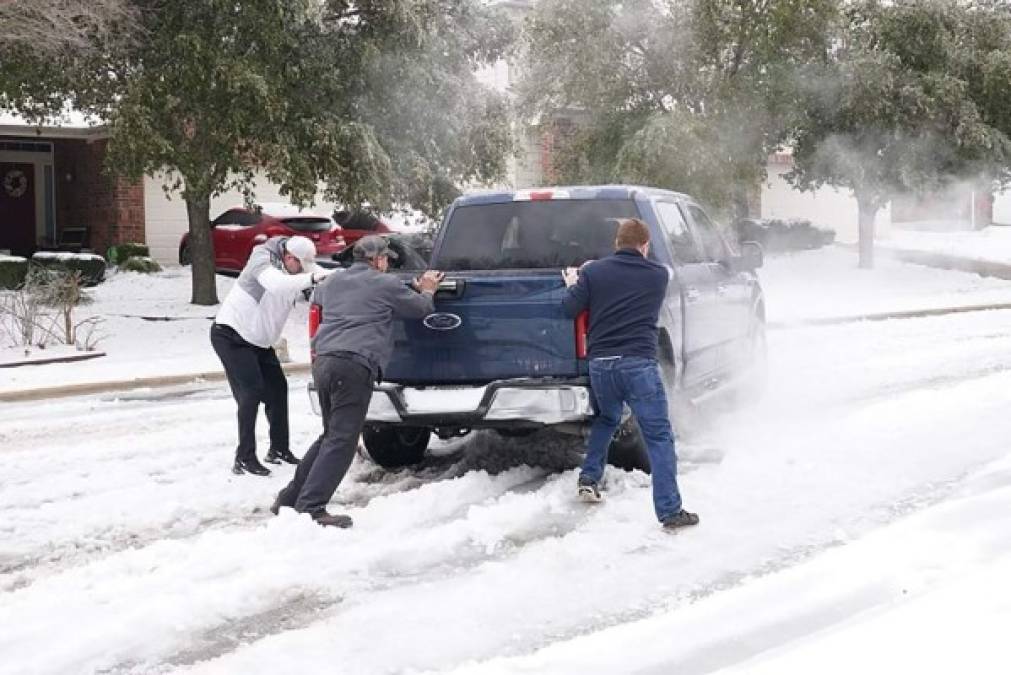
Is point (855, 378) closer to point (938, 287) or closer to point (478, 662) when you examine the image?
point (478, 662)

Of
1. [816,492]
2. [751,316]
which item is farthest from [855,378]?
[816,492]

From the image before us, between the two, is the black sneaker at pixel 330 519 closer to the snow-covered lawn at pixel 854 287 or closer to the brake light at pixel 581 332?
the brake light at pixel 581 332

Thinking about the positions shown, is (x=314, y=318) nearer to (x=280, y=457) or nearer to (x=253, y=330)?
(x=253, y=330)

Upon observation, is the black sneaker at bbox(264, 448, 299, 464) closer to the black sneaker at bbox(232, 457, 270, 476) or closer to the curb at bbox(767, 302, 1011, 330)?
the black sneaker at bbox(232, 457, 270, 476)

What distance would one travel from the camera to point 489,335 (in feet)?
26.4

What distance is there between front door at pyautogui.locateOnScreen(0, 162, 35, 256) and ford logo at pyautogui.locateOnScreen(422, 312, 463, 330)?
26428 mm

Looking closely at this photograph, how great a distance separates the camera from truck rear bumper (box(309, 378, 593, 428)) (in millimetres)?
7707

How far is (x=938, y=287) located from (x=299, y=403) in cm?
2065

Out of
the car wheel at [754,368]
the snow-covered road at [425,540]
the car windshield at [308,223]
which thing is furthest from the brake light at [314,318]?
the car windshield at [308,223]

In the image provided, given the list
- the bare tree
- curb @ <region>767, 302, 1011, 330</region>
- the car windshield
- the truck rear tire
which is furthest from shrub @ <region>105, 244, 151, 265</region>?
the truck rear tire

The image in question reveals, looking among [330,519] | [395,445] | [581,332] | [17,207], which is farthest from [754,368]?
[17,207]

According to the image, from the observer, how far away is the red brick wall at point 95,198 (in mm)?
29688

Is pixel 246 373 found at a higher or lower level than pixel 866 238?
lower

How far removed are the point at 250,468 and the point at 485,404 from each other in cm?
204
